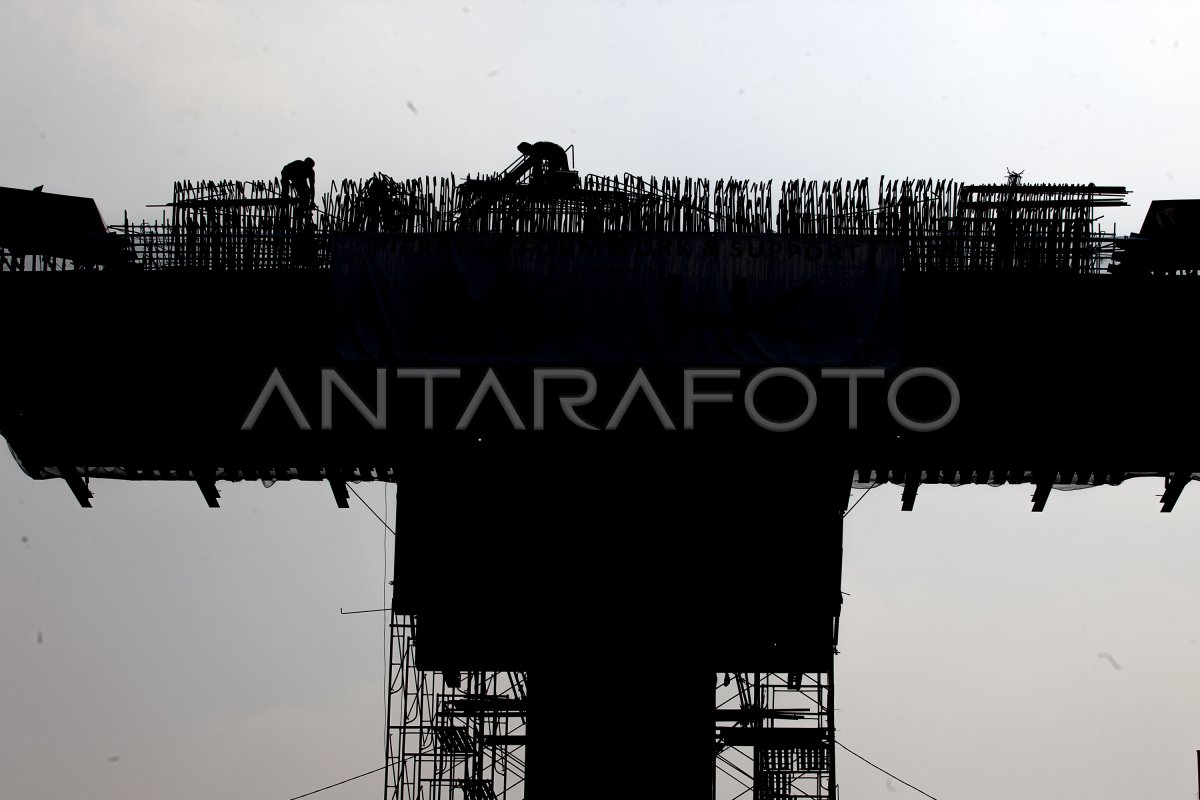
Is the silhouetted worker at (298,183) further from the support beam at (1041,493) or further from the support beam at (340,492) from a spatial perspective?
the support beam at (1041,493)

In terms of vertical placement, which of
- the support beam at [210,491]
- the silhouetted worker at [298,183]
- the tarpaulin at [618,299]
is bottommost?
the support beam at [210,491]

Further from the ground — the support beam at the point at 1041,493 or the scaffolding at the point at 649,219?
the scaffolding at the point at 649,219

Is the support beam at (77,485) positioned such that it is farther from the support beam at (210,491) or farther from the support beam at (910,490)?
the support beam at (910,490)

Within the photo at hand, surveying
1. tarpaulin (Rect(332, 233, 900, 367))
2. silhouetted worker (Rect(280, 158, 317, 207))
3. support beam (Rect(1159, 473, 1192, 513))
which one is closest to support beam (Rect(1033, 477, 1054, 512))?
support beam (Rect(1159, 473, 1192, 513))

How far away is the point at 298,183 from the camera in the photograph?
2455cm

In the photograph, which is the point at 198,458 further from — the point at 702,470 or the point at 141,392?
the point at 702,470

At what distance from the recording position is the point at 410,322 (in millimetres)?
24016

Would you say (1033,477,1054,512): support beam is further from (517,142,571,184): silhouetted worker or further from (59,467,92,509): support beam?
(59,467,92,509): support beam

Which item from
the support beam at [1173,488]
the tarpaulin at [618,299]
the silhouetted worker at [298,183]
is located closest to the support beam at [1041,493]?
the support beam at [1173,488]

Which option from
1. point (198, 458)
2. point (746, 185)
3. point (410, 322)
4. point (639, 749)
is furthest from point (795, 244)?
point (198, 458)

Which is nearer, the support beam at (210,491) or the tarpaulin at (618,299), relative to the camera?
the tarpaulin at (618,299)

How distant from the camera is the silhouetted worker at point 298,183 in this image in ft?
80.4

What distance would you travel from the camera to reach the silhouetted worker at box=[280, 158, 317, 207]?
965 inches

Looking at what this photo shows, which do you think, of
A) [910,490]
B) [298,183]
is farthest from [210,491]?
[910,490]
